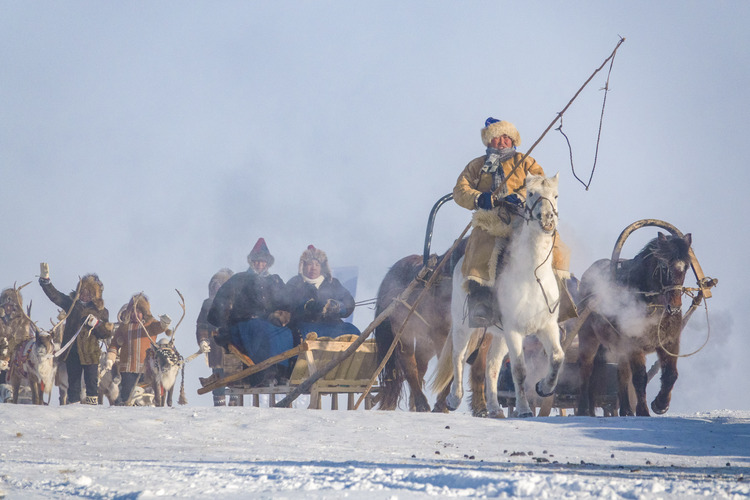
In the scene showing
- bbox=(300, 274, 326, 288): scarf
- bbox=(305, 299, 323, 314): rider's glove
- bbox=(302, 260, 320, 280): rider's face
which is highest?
bbox=(302, 260, 320, 280): rider's face

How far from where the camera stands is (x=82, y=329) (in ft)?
48.6

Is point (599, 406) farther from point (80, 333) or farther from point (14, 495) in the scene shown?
point (14, 495)

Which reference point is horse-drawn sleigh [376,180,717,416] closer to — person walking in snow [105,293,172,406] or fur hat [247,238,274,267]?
fur hat [247,238,274,267]

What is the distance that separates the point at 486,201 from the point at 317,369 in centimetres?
347

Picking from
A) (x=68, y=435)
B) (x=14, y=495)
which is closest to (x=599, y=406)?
(x=68, y=435)

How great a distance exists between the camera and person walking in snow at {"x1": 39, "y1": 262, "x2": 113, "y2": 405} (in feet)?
48.7

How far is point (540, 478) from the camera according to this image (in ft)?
15.6

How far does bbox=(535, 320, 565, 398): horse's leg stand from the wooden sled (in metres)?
3.25

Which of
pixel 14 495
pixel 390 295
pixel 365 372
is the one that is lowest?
pixel 14 495

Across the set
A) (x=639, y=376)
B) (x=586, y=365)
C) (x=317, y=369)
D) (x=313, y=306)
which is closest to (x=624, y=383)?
(x=639, y=376)

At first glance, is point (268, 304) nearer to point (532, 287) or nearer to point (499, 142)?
point (499, 142)

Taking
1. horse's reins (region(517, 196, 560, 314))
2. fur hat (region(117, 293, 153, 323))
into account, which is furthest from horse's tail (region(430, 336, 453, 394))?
fur hat (region(117, 293, 153, 323))

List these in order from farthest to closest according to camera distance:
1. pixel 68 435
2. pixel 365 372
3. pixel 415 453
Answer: pixel 365 372 → pixel 68 435 → pixel 415 453

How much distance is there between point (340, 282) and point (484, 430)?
6238mm
